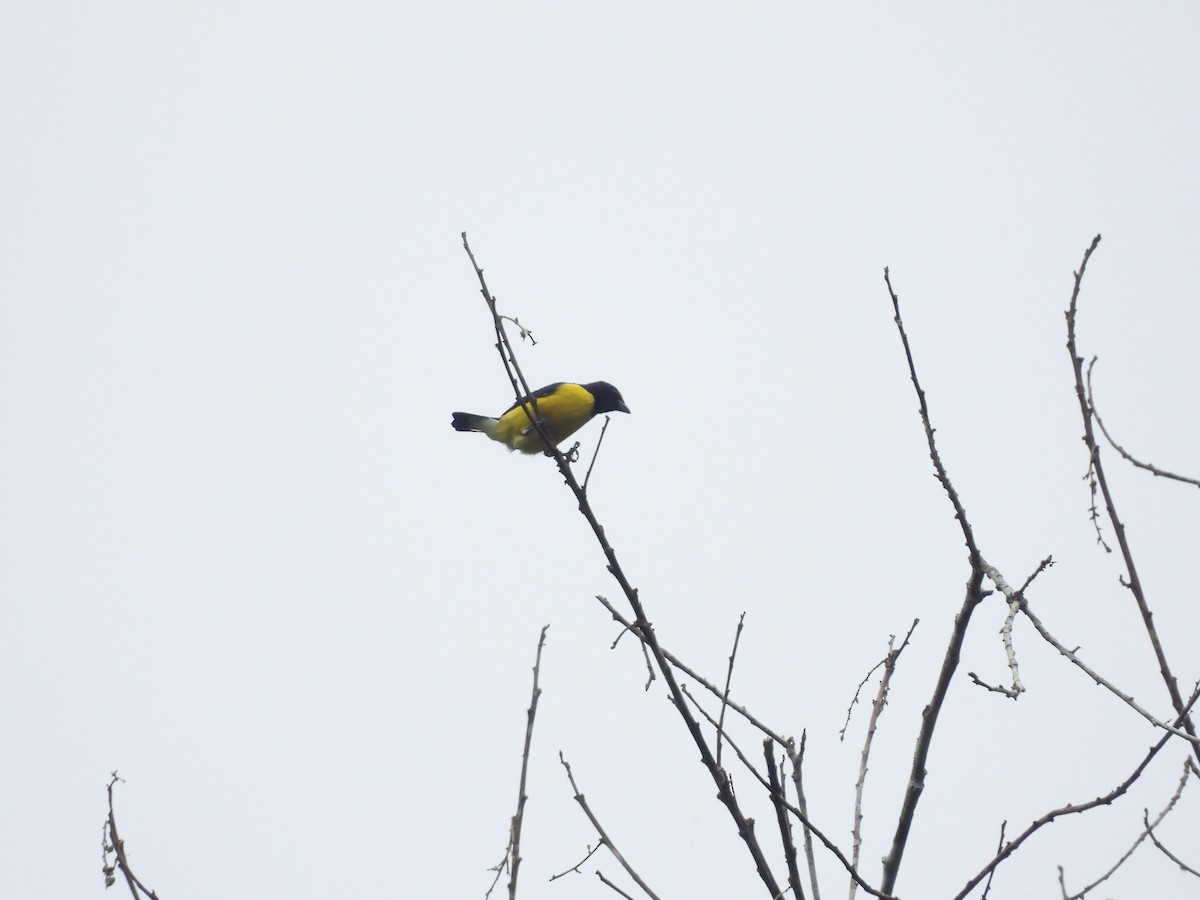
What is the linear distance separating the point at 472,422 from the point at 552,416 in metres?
0.76

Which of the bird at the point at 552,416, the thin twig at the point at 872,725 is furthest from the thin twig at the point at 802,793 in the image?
the bird at the point at 552,416

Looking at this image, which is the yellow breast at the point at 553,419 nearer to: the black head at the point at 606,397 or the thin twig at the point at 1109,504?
the black head at the point at 606,397

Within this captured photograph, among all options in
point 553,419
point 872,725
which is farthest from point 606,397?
point 872,725

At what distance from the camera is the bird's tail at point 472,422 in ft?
25.9

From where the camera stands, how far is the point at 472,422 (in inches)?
314

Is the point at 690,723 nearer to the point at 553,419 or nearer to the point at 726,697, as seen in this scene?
the point at 726,697

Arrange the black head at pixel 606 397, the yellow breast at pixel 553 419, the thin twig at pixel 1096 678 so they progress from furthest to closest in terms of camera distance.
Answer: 1. the black head at pixel 606 397
2. the yellow breast at pixel 553 419
3. the thin twig at pixel 1096 678

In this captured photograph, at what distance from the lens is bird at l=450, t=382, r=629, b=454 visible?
7.44 m

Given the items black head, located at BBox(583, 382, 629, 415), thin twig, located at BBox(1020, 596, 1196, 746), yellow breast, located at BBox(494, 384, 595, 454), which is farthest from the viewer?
black head, located at BBox(583, 382, 629, 415)

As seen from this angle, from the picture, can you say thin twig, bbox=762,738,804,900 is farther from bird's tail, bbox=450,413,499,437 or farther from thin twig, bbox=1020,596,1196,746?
bird's tail, bbox=450,413,499,437

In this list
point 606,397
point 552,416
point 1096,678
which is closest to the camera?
point 1096,678

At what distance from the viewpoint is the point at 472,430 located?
8008 millimetres

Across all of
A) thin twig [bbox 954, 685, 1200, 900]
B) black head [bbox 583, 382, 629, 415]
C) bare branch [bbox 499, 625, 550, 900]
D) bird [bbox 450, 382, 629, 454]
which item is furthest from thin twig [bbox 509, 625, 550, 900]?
black head [bbox 583, 382, 629, 415]

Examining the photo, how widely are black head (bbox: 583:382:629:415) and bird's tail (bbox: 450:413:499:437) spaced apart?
0.76 m
